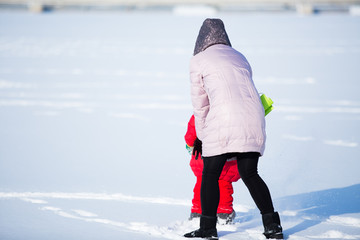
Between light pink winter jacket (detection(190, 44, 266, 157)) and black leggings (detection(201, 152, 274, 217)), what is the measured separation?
8cm

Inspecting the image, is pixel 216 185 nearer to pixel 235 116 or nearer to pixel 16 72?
pixel 235 116

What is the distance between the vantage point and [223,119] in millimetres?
3322

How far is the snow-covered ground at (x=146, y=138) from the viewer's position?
4098 millimetres

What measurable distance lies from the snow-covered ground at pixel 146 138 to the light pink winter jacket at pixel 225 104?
2.32 ft

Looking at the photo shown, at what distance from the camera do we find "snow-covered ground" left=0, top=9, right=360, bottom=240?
13.4ft

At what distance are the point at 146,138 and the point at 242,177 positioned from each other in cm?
332

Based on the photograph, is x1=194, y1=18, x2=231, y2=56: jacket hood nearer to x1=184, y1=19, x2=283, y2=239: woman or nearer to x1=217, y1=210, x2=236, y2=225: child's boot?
x1=184, y1=19, x2=283, y2=239: woman

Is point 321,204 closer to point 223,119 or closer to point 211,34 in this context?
point 223,119

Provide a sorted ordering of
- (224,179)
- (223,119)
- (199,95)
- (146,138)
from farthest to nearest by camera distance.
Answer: (146,138) → (224,179) → (199,95) → (223,119)

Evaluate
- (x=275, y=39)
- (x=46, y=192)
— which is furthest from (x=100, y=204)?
(x=275, y=39)

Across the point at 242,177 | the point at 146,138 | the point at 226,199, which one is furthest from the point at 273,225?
the point at 146,138

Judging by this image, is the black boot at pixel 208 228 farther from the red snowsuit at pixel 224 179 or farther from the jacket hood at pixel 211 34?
the jacket hood at pixel 211 34

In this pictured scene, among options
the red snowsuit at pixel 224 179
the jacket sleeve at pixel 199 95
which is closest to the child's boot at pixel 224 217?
the red snowsuit at pixel 224 179

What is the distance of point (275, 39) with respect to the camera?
15.0 m
